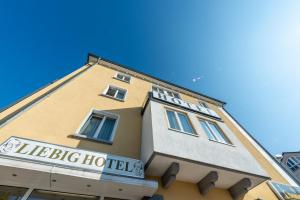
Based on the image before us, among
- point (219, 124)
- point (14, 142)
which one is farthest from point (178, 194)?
point (14, 142)

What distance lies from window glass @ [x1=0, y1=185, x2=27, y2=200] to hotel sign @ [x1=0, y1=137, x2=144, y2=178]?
1.11 metres

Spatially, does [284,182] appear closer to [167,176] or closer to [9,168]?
[167,176]

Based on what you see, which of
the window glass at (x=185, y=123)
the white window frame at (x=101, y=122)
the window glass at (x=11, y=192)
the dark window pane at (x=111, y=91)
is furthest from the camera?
the dark window pane at (x=111, y=91)

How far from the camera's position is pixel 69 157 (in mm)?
5168

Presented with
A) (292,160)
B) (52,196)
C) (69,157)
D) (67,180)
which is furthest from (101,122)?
(292,160)

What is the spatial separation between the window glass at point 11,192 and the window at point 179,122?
5834 mm

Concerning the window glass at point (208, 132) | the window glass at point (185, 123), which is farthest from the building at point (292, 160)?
the window glass at point (185, 123)

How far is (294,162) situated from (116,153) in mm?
35663

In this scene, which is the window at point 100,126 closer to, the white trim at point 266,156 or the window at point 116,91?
the window at point 116,91

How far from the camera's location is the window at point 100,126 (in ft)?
24.0

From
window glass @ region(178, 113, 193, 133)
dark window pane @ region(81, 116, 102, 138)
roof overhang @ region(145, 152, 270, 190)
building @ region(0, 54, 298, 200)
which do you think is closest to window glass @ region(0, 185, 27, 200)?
building @ region(0, 54, 298, 200)

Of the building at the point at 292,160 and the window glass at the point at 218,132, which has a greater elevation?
the building at the point at 292,160

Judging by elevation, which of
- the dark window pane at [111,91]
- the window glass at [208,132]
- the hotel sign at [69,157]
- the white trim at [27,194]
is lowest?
the white trim at [27,194]

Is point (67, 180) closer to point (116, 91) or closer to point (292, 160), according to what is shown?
point (116, 91)
